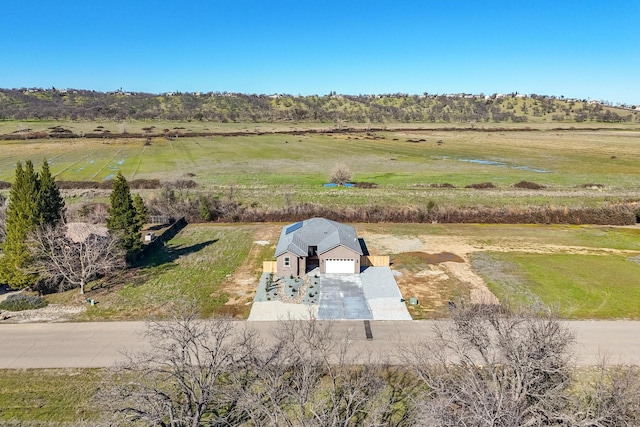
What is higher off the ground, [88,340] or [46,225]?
[46,225]

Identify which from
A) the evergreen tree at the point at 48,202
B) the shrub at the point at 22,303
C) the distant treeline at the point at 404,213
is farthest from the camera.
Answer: the distant treeline at the point at 404,213

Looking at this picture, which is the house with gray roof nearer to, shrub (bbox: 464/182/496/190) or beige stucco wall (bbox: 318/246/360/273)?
beige stucco wall (bbox: 318/246/360/273)

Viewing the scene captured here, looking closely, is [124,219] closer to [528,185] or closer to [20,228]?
[20,228]

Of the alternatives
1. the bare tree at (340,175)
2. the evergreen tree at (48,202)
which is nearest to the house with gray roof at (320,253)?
the evergreen tree at (48,202)

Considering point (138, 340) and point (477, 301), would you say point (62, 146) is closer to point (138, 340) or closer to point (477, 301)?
point (138, 340)

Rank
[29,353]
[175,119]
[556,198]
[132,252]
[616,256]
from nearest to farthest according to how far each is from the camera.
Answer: [29,353], [132,252], [616,256], [556,198], [175,119]

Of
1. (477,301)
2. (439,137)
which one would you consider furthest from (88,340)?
(439,137)

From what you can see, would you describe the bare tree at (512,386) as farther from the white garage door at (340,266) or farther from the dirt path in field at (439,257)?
the white garage door at (340,266)
